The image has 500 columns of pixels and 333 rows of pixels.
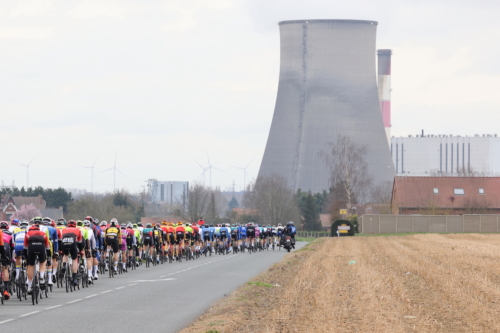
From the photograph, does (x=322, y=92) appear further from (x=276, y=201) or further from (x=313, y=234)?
(x=276, y=201)

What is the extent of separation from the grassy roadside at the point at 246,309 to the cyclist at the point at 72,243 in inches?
156

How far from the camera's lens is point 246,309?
15234 millimetres

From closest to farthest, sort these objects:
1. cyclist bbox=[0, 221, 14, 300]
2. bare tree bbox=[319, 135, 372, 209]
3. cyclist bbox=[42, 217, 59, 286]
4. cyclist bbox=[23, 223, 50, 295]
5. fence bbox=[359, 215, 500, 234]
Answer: cyclist bbox=[0, 221, 14, 300], cyclist bbox=[23, 223, 50, 295], cyclist bbox=[42, 217, 59, 286], fence bbox=[359, 215, 500, 234], bare tree bbox=[319, 135, 372, 209]

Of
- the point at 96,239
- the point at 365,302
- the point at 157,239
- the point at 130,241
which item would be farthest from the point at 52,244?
the point at 157,239

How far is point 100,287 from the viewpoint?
2172 centimetres

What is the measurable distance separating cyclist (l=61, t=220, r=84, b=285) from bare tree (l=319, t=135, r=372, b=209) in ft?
255

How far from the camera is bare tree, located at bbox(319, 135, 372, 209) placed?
9869 cm

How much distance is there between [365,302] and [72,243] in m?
7.78

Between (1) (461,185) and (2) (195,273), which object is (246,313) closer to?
(2) (195,273)

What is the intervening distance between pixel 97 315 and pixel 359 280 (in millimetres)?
8086

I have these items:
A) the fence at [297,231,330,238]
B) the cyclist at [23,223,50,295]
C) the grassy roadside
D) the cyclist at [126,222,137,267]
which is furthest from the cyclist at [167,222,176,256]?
the fence at [297,231,330,238]

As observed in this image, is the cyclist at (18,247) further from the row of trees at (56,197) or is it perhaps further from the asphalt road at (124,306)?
the row of trees at (56,197)

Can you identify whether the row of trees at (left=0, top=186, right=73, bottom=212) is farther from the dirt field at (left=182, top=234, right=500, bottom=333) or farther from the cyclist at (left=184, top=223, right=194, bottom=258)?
the dirt field at (left=182, top=234, right=500, bottom=333)

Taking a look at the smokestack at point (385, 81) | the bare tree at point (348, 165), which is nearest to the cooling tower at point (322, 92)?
the bare tree at point (348, 165)
